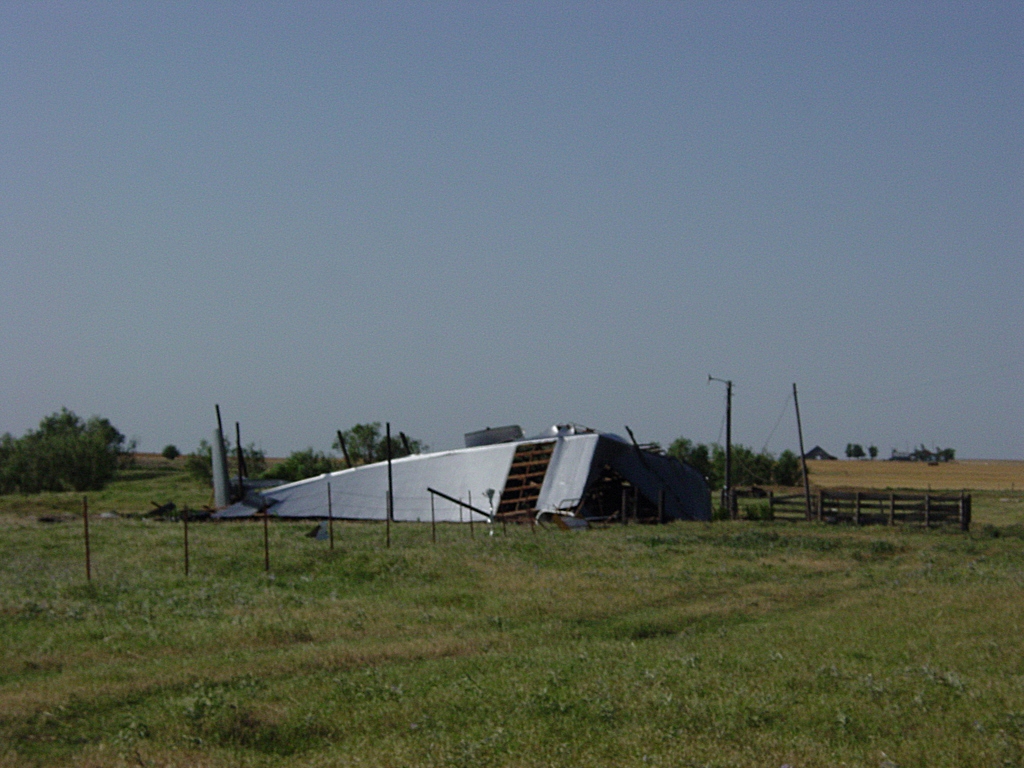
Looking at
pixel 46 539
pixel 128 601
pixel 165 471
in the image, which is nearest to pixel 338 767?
pixel 128 601

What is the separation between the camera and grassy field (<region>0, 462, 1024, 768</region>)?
1080cm

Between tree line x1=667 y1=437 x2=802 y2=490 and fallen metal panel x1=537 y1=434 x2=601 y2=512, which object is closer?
fallen metal panel x1=537 y1=434 x2=601 y2=512

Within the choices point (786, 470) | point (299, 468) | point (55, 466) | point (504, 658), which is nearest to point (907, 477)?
point (786, 470)

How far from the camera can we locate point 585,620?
2009cm

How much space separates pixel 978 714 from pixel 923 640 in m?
5.12

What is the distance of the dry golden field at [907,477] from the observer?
109375 mm

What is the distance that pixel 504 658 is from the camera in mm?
15586

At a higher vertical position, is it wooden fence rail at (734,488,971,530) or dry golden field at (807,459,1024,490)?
wooden fence rail at (734,488,971,530)

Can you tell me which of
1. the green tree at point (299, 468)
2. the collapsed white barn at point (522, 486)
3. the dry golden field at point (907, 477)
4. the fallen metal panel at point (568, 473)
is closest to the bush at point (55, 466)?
the green tree at point (299, 468)

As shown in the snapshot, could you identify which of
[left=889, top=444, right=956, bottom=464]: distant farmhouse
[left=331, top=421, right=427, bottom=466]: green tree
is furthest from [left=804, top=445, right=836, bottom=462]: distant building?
[left=331, top=421, right=427, bottom=466]: green tree

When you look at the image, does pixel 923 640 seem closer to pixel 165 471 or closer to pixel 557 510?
pixel 557 510

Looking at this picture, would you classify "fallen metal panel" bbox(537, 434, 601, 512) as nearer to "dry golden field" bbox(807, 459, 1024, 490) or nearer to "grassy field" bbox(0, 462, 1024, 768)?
"grassy field" bbox(0, 462, 1024, 768)

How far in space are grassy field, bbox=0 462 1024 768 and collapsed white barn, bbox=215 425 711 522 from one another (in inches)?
593

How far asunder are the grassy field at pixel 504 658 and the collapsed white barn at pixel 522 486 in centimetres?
1505
